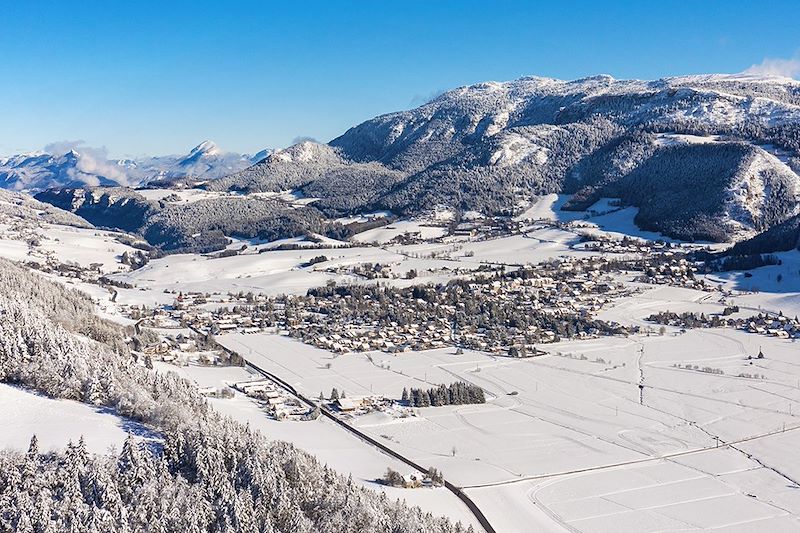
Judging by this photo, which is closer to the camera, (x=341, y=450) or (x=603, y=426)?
(x=341, y=450)

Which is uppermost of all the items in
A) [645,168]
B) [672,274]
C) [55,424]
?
[645,168]

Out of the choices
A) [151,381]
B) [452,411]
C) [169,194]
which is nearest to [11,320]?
[151,381]

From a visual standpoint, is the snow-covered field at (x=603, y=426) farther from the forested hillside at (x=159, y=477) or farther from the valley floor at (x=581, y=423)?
the forested hillside at (x=159, y=477)

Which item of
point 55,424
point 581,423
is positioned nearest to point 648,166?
point 581,423

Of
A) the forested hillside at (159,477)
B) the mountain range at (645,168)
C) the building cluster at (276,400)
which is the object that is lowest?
the building cluster at (276,400)

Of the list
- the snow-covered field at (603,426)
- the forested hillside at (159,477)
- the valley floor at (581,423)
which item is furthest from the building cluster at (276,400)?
the forested hillside at (159,477)

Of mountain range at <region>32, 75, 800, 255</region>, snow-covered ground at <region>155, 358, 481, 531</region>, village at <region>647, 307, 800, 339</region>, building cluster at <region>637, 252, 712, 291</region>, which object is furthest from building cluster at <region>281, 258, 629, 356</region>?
mountain range at <region>32, 75, 800, 255</region>

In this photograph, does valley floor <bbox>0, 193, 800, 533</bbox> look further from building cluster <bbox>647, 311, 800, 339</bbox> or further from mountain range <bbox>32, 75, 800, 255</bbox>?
mountain range <bbox>32, 75, 800, 255</bbox>

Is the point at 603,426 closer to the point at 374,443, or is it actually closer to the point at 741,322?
the point at 374,443
